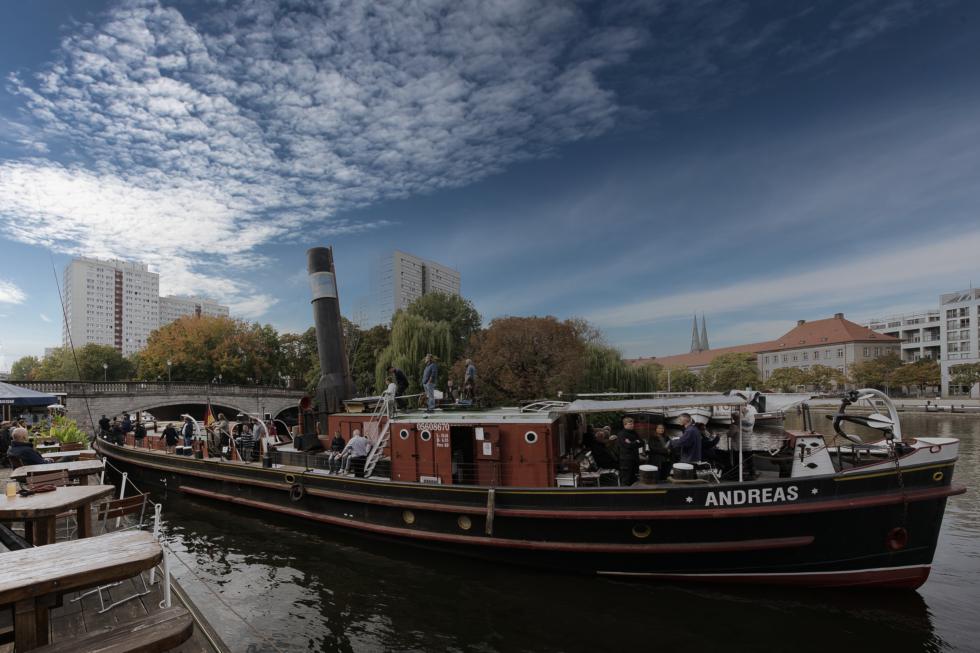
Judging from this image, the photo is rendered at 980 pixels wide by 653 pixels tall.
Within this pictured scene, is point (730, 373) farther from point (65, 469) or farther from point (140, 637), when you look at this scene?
point (140, 637)

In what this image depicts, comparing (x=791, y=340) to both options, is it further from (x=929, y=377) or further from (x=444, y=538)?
(x=444, y=538)

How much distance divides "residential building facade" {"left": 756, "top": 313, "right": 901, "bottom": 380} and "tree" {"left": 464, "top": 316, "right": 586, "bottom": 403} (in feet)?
225

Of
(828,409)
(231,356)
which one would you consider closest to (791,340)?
(828,409)

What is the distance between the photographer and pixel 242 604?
867 centimetres

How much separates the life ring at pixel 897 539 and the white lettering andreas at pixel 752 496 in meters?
1.56

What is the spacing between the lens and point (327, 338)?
581 inches

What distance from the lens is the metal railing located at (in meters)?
33.0

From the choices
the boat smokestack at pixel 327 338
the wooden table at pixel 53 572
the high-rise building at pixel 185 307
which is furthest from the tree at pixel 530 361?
the high-rise building at pixel 185 307

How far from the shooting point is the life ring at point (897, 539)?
7945 mm

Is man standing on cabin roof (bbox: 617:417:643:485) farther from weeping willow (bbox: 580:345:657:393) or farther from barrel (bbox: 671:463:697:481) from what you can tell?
weeping willow (bbox: 580:345:657:393)

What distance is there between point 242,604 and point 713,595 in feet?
25.4

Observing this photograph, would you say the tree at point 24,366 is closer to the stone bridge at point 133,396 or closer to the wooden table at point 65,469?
the stone bridge at point 133,396

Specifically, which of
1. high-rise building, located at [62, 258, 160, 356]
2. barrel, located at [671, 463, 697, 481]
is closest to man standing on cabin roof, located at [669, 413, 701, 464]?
barrel, located at [671, 463, 697, 481]

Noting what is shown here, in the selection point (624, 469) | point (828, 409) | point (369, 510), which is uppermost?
point (624, 469)
